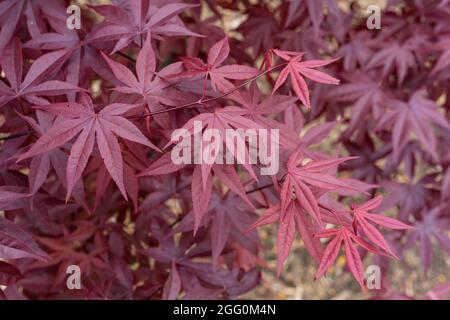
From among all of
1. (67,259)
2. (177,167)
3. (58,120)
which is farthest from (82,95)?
(67,259)

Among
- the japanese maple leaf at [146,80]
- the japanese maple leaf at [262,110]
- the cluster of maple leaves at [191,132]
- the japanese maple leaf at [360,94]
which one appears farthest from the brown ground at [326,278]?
the japanese maple leaf at [146,80]

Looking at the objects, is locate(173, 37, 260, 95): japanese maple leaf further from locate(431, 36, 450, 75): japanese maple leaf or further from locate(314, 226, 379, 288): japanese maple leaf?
locate(431, 36, 450, 75): japanese maple leaf

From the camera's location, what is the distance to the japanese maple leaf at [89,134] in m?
1.08

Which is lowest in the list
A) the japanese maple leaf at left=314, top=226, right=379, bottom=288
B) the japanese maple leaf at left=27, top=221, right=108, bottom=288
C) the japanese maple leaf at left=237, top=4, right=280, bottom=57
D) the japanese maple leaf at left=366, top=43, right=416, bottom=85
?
the japanese maple leaf at left=314, top=226, right=379, bottom=288

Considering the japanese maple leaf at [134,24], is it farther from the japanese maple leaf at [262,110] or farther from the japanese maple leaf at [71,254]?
the japanese maple leaf at [71,254]

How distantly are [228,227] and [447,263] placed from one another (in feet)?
7.82

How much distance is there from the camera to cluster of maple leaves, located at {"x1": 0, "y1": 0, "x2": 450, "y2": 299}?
1134mm

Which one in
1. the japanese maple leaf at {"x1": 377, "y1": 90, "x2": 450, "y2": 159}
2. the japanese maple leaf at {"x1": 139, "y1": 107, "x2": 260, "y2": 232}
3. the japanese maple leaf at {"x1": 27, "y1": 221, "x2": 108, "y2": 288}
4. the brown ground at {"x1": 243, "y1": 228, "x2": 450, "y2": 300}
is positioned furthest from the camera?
the brown ground at {"x1": 243, "y1": 228, "x2": 450, "y2": 300}

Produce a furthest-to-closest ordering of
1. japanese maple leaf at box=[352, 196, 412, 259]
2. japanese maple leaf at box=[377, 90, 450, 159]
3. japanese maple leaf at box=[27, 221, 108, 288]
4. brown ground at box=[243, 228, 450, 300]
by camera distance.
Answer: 1. brown ground at box=[243, 228, 450, 300]
2. japanese maple leaf at box=[377, 90, 450, 159]
3. japanese maple leaf at box=[27, 221, 108, 288]
4. japanese maple leaf at box=[352, 196, 412, 259]

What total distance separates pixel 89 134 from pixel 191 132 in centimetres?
20

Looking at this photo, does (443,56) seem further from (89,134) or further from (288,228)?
(89,134)

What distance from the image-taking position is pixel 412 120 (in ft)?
6.14

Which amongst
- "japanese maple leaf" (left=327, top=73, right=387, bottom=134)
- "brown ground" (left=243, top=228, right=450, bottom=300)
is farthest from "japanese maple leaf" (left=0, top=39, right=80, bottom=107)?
"brown ground" (left=243, top=228, right=450, bottom=300)

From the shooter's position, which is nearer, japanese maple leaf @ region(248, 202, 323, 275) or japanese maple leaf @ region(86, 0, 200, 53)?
japanese maple leaf @ region(248, 202, 323, 275)
